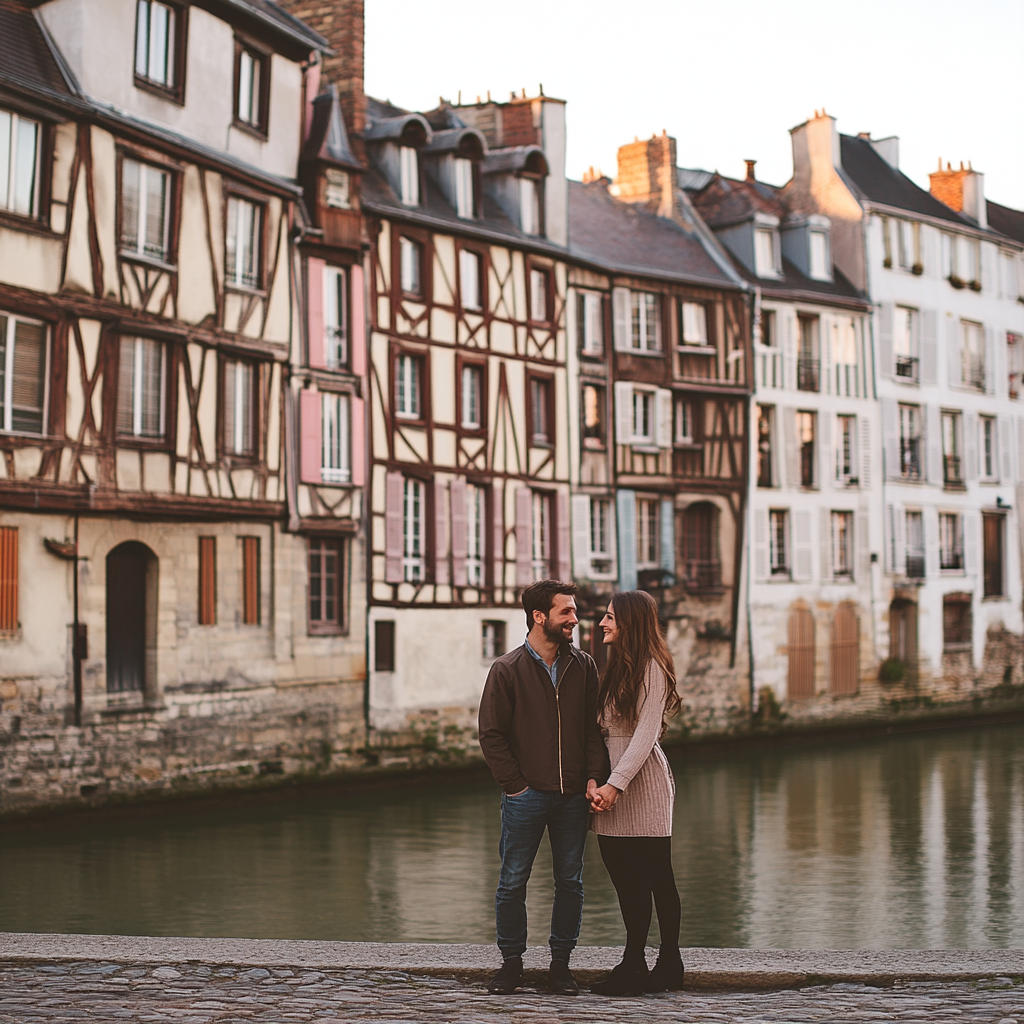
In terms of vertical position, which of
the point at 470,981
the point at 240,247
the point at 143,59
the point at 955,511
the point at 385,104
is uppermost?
the point at 385,104

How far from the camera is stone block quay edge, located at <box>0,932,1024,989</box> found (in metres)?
5.75

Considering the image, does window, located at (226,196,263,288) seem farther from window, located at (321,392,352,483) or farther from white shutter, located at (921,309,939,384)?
white shutter, located at (921,309,939,384)

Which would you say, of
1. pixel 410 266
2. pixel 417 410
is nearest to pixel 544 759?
pixel 417 410

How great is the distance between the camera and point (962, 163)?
35.6 meters

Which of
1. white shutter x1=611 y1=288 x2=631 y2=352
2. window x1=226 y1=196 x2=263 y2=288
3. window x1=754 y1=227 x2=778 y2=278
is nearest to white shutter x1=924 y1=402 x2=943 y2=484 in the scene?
window x1=754 y1=227 x2=778 y2=278

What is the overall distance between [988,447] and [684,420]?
10.7 m

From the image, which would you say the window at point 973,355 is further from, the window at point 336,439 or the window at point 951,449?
the window at point 336,439

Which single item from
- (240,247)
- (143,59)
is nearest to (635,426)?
(240,247)

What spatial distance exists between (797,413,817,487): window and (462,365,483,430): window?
914cm

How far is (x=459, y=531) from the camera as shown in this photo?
2231cm

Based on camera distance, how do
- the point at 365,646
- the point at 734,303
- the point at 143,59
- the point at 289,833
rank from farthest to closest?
the point at 734,303
the point at 365,646
the point at 143,59
the point at 289,833

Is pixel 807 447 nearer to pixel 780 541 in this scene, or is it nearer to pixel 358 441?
pixel 780 541

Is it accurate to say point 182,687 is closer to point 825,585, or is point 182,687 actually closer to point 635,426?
point 635,426

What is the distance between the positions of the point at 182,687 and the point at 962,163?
25.7 m
